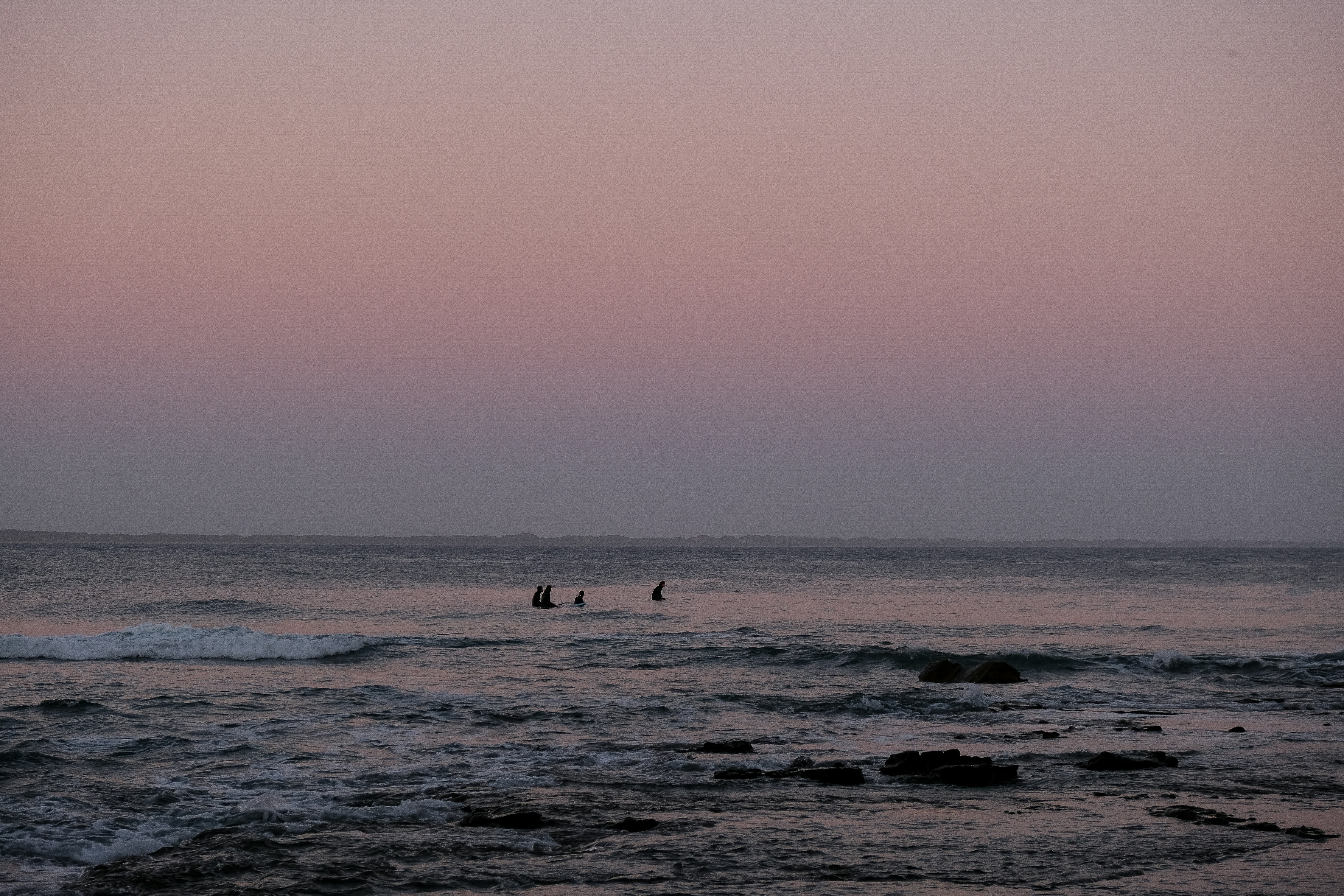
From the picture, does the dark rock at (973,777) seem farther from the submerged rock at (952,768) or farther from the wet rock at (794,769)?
the wet rock at (794,769)

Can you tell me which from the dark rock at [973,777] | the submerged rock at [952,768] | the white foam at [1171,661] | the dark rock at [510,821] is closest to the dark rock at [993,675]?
the white foam at [1171,661]

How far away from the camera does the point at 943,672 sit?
26.5m

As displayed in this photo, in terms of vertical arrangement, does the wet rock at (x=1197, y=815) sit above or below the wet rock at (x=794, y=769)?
above

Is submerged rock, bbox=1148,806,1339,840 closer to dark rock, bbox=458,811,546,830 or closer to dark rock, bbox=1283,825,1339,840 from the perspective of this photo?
dark rock, bbox=1283,825,1339,840

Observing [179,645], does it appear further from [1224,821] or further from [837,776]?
[1224,821]

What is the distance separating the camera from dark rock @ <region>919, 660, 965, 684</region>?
26.3m

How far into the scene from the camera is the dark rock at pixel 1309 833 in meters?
11.3

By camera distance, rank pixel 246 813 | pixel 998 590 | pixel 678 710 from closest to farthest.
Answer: pixel 246 813, pixel 678 710, pixel 998 590

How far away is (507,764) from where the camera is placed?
15.7m

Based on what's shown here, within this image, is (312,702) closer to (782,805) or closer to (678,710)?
(678,710)

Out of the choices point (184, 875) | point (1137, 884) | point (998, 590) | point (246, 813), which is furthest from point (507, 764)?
point (998, 590)

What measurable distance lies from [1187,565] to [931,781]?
332ft

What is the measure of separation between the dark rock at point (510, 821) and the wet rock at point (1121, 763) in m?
8.23

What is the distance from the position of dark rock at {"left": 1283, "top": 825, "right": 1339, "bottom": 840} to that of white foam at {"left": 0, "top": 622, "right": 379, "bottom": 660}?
2601 centimetres
